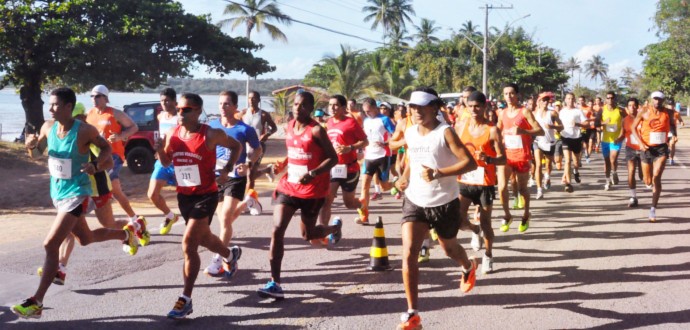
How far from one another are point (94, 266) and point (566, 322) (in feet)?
15.6

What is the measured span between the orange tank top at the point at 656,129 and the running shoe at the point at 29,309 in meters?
8.66

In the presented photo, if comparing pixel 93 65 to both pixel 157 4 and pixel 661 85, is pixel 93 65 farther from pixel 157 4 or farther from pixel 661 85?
pixel 661 85

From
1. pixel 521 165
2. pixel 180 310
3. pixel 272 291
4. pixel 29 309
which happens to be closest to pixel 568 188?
pixel 521 165

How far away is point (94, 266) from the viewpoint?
712 cm

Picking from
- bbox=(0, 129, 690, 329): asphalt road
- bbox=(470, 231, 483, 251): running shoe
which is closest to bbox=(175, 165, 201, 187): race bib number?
bbox=(0, 129, 690, 329): asphalt road

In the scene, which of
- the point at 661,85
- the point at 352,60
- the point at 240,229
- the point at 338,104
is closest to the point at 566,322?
the point at 338,104

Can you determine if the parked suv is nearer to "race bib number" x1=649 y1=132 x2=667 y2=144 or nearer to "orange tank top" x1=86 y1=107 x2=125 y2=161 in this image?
"orange tank top" x1=86 y1=107 x2=125 y2=161

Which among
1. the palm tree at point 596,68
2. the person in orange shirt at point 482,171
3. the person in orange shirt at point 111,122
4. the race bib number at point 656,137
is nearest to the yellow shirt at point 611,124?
the race bib number at point 656,137

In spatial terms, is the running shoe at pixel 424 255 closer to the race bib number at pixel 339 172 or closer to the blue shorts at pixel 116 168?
the race bib number at pixel 339 172

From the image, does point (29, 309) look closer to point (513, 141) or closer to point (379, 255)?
point (379, 255)

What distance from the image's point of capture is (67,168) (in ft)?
17.7

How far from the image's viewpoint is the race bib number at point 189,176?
5.44 metres

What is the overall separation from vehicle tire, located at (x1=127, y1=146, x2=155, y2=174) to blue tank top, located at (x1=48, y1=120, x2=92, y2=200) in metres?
12.4

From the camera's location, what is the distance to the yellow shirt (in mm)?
14289
